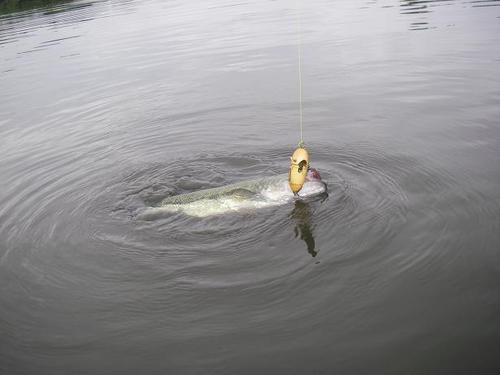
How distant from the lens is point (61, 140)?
1115cm

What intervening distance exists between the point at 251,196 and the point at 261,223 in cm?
53

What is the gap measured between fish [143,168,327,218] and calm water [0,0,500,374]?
0.53 feet

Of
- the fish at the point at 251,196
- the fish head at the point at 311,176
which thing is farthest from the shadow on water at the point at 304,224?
the fish head at the point at 311,176

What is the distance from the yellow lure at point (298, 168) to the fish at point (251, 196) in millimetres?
247

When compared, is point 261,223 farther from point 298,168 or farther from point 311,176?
point 311,176

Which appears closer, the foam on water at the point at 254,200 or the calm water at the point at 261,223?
the calm water at the point at 261,223

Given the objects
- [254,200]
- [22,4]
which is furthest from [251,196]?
[22,4]

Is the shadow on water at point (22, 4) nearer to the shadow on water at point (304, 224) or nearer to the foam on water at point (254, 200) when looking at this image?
the foam on water at point (254, 200)

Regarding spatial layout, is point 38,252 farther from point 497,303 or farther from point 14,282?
point 497,303

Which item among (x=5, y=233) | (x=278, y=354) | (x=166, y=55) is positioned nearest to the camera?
(x=278, y=354)

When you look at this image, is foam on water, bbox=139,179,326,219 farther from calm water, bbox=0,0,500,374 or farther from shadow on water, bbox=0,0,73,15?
shadow on water, bbox=0,0,73,15

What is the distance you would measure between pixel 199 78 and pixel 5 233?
9.27 meters

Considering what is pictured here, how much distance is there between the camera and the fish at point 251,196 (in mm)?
7012

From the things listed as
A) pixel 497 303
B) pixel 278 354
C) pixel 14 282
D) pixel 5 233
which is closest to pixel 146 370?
pixel 278 354
